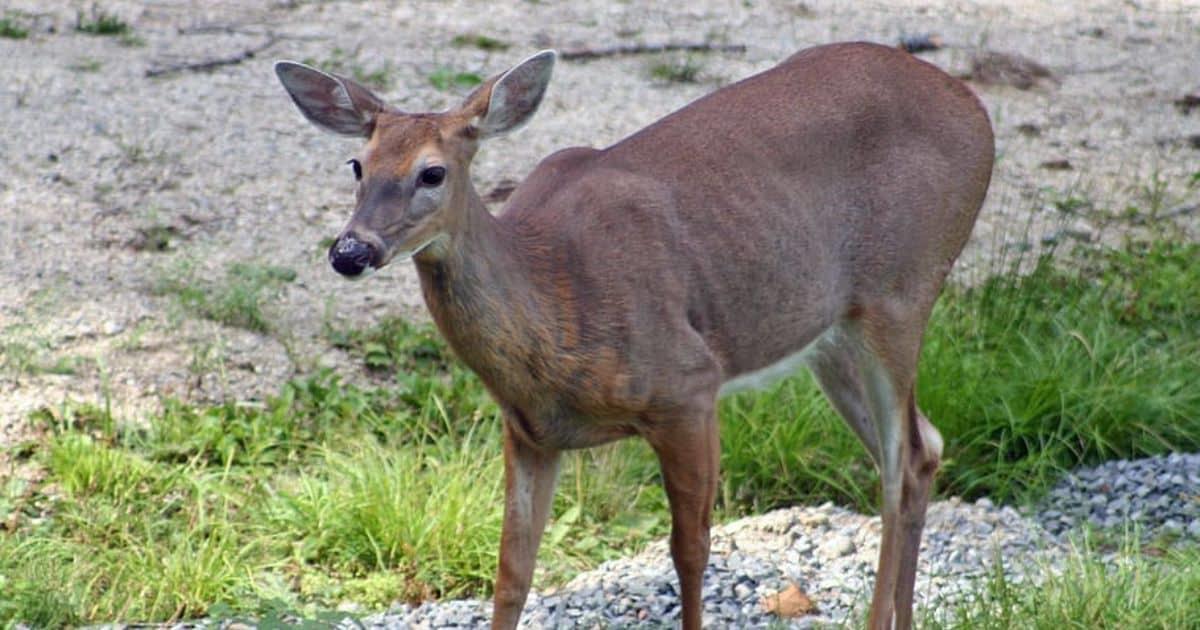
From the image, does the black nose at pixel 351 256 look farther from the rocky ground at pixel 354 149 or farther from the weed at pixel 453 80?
the weed at pixel 453 80

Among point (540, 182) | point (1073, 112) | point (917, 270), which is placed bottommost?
point (1073, 112)

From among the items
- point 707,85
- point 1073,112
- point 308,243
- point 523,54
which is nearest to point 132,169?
point 308,243

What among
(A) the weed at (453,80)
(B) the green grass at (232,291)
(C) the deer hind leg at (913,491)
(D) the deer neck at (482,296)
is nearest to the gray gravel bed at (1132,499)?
(C) the deer hind leg at (913,491)

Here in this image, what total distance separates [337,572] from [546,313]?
157 centimetres

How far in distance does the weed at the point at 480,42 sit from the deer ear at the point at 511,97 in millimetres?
5008

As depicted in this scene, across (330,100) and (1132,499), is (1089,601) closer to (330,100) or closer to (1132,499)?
(1132,499)

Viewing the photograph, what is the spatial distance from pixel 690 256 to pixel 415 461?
1.65m

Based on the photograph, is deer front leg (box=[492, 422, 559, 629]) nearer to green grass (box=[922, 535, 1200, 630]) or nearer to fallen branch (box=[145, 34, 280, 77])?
green grass (box=[922, 535, 1200, 630])

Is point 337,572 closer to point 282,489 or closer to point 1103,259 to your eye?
point 282,489

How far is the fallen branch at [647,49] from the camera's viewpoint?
32.3 feet

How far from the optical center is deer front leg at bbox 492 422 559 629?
511 cm

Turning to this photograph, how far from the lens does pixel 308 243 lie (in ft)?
25.9

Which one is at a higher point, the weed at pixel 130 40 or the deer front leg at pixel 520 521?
the deer front leg at pixel 520 521

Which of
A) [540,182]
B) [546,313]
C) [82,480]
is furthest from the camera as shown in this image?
[82,480]
